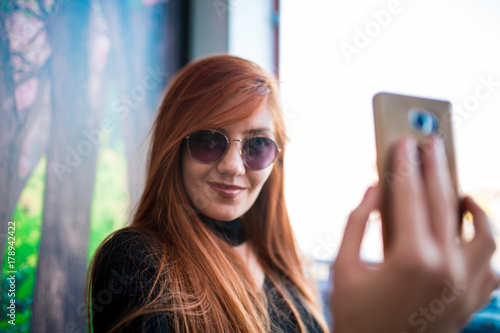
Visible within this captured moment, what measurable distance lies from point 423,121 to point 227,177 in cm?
56

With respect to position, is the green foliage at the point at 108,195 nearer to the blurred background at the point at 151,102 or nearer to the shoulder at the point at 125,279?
the blurred background at the point at 151,102

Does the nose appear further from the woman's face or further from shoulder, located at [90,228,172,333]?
Answer: shoulder, located at [90,228,172,333]

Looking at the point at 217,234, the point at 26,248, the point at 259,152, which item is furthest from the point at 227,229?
the point at 26,248

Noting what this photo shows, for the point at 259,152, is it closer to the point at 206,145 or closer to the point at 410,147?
the point at 206,145

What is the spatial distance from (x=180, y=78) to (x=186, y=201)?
42 cm

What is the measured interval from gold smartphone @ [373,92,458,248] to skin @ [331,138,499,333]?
22 mm

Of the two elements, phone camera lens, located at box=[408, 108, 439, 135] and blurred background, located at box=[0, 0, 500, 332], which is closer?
phone camera lens, located at box=[408, 108, 439, 135]

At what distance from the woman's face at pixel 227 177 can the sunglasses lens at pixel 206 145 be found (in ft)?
0.06

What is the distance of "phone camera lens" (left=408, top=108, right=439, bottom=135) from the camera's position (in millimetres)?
446

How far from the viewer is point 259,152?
0.90 m

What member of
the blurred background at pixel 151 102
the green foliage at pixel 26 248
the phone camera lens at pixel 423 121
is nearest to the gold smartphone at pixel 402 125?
the phone camera lens at pixel 423 121

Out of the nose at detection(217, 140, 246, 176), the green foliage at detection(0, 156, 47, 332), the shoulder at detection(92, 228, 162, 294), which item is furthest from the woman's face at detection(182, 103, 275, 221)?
the green foliage at detection(0, 156, 47, 332)

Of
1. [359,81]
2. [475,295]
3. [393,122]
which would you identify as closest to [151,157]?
[393,122]

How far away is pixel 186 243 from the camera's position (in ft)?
2.64
